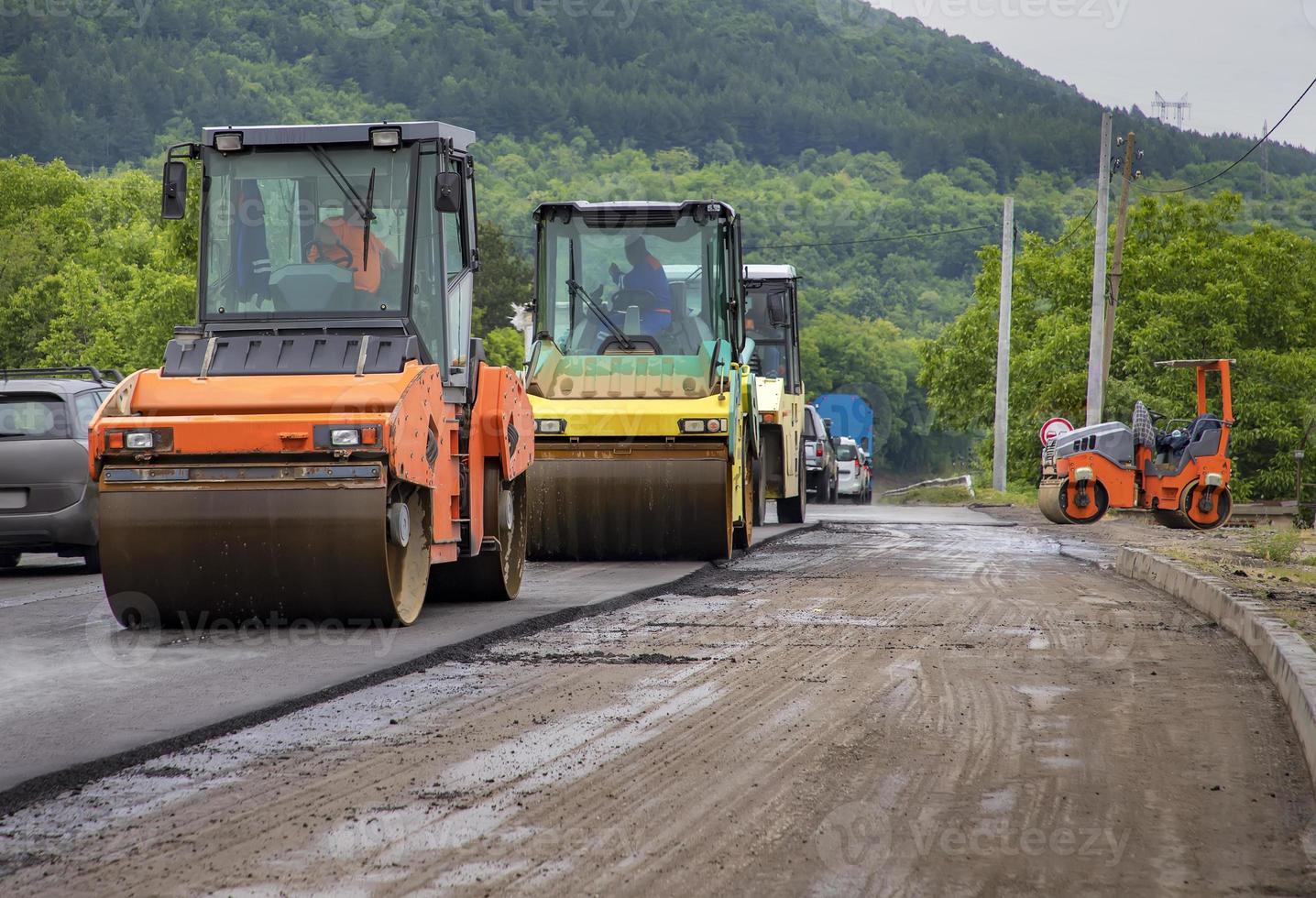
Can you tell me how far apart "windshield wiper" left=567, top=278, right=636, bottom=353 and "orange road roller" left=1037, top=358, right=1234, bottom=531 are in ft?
30.7

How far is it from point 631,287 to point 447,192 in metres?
6.17

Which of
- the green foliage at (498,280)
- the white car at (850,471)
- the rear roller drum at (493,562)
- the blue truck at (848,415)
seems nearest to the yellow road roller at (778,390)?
the rear roller drum at (493,562)

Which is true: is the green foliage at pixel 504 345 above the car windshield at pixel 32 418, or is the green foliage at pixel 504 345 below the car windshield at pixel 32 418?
above

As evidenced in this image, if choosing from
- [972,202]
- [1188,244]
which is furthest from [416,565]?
[972,202]

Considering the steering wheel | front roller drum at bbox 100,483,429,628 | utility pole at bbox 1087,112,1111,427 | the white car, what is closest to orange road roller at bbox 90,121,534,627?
front roller drum at bbox 100,483,429,628

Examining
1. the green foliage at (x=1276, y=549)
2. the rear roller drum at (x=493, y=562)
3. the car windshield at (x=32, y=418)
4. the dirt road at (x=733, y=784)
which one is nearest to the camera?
the dirt road at (x=733, y=784)

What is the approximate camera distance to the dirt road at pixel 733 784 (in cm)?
441

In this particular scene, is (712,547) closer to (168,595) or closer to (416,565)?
(416,565)

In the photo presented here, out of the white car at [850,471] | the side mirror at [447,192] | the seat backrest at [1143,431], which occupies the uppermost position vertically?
the side mirror at [447,192]

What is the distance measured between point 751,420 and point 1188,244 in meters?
35.3

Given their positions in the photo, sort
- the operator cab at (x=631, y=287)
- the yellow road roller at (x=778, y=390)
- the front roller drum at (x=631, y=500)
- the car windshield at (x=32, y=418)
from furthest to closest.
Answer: the yellow road roller at (x=778, y=390) < the operator cab at (x=631, y=287) < the front roller drum at (x=631, y=500) < the car windshield at (x=32, y=418)

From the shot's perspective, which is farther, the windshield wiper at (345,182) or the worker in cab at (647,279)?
the worker in cab at (647,279)

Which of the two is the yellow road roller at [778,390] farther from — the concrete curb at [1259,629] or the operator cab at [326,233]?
the operator cab at [326,233]

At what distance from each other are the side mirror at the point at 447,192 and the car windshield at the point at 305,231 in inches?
21.3
